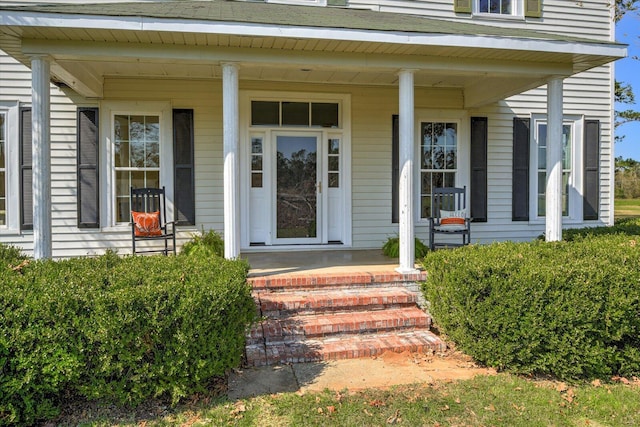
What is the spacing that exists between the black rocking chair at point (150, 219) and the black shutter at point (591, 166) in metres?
6.58

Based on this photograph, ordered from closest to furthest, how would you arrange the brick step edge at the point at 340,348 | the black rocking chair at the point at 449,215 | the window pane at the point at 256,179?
the brick step edge at the point at 340,348 < the black rocking chair at the point at 449,215 < the window pane at the point at 256,179

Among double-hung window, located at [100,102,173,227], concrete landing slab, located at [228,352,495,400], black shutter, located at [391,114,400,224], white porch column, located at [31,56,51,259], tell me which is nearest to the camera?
concrete landing slab, located at [228,352,495,400]

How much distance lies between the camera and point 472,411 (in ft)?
9.18

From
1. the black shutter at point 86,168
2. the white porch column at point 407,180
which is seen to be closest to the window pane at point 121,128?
the black shutter at point 86,168

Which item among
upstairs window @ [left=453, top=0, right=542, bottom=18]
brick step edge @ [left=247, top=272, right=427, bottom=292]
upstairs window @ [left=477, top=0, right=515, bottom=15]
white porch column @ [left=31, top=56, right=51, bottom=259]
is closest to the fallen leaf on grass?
brick step edge @ [left=247, top=272, right=427, bottom=292]

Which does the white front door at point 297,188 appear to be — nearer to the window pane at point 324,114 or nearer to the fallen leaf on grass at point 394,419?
the window pane at point 324,114

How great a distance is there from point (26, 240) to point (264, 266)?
343 cm

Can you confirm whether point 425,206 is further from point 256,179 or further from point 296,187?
point 256,179

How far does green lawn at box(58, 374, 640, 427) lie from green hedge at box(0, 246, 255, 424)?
154 mm

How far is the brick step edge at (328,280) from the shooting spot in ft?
14.4

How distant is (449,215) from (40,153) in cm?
518

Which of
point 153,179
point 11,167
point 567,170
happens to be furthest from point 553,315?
point 11,167

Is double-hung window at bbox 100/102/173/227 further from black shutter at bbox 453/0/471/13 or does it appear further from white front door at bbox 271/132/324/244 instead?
black shutter at bbox 453/0/471/13

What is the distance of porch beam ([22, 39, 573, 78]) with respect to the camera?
170 inches
